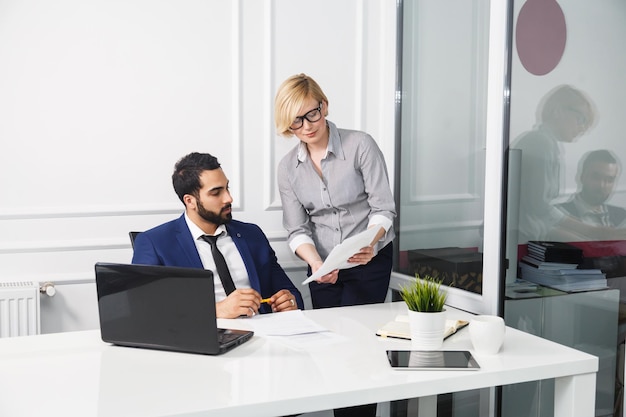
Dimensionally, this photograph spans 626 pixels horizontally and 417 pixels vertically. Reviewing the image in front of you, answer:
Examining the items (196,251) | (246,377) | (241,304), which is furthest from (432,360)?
(196,251)

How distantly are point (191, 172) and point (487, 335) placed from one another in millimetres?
1315

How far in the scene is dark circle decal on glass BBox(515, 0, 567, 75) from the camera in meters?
2.37

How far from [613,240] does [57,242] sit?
2197mm

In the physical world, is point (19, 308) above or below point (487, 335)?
below

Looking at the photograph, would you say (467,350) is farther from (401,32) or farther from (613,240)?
(401,32)

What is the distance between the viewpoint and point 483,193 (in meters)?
2.72

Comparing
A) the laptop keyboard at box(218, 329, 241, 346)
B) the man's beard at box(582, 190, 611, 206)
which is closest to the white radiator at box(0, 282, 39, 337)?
the laptop keyboard at box(218, 329, 241, 346)

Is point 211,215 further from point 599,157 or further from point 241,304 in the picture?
point 599,157

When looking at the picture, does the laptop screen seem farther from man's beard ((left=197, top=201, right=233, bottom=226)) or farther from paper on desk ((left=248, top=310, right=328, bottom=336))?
man's beard ((left=197, top=201, right=233, bottom=226))

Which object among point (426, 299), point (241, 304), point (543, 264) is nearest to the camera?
point (426, 299)

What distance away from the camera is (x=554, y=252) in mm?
2406

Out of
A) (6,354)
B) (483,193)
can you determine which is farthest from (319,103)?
(6,354)

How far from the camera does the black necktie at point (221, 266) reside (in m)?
2.45

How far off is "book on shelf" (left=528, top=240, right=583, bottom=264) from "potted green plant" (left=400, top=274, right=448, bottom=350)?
80 centimetres
